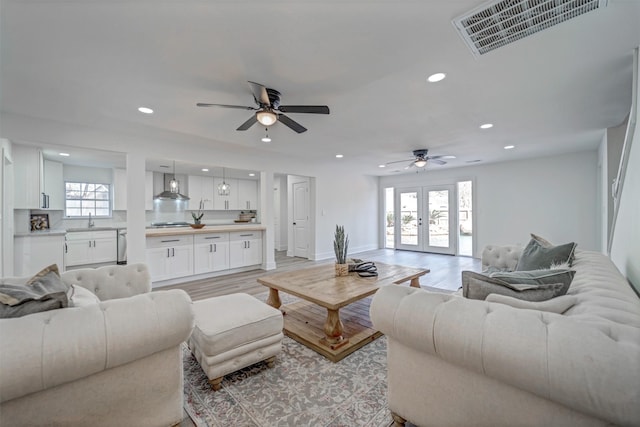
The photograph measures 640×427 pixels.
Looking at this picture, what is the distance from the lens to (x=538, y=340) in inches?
35.0

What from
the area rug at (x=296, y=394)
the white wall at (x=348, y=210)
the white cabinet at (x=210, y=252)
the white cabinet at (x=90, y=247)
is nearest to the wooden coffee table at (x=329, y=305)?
the area rug at (x=296, y=394)

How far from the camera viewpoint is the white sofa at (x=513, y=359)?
78 cm

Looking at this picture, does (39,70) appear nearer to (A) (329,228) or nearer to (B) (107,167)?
(B) (107,167)

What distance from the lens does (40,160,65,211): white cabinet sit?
208 inches

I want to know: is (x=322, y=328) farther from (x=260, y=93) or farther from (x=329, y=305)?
(x=260, y=93)

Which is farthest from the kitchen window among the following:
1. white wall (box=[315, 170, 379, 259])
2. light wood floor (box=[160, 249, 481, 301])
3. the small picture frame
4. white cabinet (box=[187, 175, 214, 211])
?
white wall (box=[315, 170, 379, 259])

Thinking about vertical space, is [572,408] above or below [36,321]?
below

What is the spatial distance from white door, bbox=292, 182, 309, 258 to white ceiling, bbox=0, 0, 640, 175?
346 centimetres

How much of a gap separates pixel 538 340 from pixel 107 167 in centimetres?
821

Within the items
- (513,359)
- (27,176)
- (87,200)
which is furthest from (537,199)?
(87,200)

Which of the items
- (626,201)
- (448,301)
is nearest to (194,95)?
(448,301)

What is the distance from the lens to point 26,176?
402 centimetres

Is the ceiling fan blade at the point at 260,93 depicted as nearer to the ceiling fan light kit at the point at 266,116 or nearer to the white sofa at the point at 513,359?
the ceiling fan light kit at the point at 266,116

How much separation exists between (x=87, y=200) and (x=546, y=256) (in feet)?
27.9
